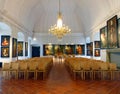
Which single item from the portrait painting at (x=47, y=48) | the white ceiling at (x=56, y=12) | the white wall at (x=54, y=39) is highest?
the white ceiling at (x=56, y=12)

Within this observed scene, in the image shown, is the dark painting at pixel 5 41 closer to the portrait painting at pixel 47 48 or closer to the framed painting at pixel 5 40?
the framed painting at pixel 5 40

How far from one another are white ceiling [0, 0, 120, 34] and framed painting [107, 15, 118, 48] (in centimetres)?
155

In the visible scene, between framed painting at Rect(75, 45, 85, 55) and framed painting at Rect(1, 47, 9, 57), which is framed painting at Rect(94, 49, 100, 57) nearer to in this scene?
framed painting at Rect(75, 45, 85, 55)

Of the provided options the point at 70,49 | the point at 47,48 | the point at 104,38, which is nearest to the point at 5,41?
the point at 104,38

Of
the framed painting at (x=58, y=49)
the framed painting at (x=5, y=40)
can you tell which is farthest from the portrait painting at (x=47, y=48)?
the framed painting at (x=5, y=40)

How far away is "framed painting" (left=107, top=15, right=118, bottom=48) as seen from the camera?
13038 mm

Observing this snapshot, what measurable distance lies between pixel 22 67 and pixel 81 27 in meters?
22.3

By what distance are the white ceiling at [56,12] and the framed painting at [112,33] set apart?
155cm

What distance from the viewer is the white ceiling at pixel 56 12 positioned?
16822 millimetres

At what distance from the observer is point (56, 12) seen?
92.9 ft

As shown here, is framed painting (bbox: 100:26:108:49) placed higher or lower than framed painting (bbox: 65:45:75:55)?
higher

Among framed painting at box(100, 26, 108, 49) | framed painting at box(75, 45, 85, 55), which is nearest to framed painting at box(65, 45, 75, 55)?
framed painting at box(75, 45, 85, 55)

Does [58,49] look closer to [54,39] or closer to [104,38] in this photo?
[54,39]

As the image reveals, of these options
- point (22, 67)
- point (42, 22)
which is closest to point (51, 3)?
point (42, 22)
